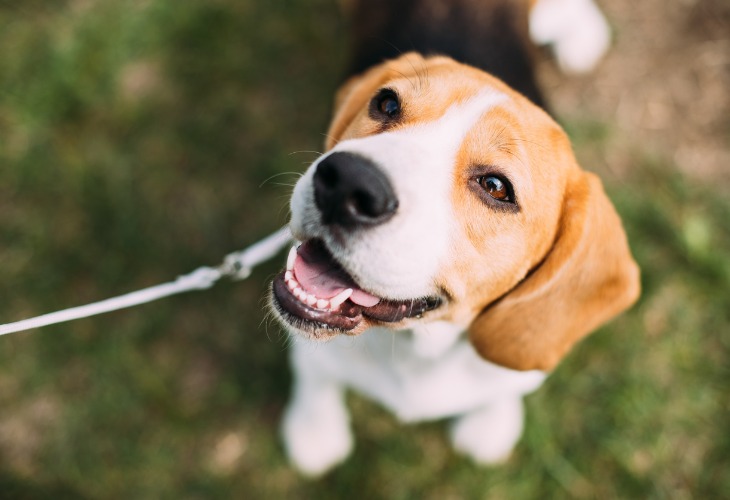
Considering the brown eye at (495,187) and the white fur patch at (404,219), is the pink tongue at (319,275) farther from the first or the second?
the brown eye at (495,187)

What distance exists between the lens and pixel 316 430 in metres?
3.61

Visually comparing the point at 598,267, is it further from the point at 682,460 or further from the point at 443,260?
the point at 682,460

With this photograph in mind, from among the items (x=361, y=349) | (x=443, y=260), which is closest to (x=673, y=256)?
(x=361, y=349)

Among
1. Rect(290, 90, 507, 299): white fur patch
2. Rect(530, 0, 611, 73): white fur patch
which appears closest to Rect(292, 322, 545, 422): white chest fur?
Rect(290, 90, 507, 299): white fur patch

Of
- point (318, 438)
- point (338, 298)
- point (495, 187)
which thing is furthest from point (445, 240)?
point (318, 438)

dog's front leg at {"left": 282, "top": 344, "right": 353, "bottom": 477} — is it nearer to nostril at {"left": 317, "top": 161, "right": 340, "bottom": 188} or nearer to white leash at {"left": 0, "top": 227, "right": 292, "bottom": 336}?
white leash at {"left": 0, "top": 227, "right": 292, "bottom": 336}

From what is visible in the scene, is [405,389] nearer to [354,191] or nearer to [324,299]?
[324,299]

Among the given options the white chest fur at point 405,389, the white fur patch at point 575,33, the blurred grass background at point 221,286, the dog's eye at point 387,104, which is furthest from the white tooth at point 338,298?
the white fur patch at point 575,33

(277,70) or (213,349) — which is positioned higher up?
(277,70)

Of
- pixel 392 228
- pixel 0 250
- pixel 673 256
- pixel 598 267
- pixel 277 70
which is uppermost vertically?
pixel 392 228

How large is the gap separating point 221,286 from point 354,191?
2.41 m

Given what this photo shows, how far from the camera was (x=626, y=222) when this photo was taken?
4.17 metres

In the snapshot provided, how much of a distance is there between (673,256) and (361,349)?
2497mm

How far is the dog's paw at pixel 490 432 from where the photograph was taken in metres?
3.52
